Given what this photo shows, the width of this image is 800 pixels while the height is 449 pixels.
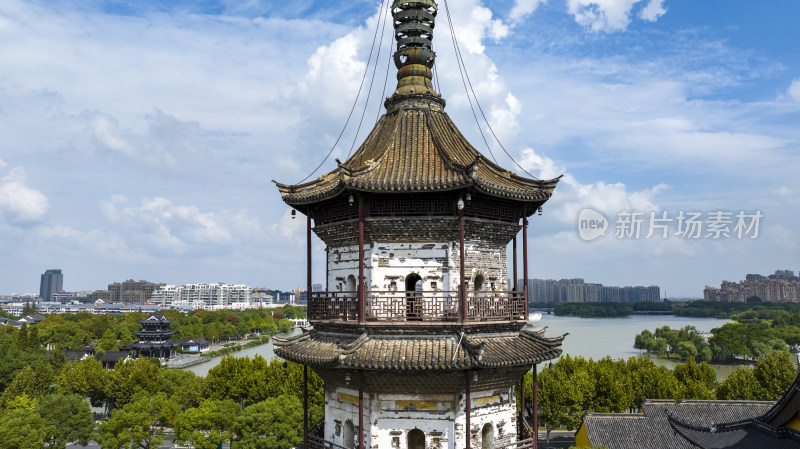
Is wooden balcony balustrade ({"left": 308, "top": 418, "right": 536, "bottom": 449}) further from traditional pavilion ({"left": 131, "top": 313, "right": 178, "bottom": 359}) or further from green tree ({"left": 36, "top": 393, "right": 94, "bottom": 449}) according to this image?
traditional pavilion ({"left": 131, "top": 313, "right": 178, "bottom": 359})

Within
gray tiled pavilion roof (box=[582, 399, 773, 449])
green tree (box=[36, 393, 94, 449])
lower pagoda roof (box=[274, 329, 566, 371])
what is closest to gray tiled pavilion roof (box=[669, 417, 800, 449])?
lower pagoda roof (box=[274, 329, 566, 371])

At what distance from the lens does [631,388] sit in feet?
144

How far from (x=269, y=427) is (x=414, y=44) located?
30280 millimetres

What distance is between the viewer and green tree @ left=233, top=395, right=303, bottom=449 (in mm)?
37031

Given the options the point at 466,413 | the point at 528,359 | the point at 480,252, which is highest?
the point at 480,252

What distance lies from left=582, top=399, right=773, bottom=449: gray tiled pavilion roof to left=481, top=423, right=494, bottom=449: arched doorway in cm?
2541

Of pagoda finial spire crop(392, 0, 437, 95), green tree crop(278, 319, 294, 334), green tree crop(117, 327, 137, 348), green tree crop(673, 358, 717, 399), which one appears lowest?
green tree crop(278, 319, 294, 334)

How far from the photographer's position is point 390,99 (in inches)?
615

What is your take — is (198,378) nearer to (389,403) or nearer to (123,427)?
(123,427)

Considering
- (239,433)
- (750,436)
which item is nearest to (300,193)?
(750,436)

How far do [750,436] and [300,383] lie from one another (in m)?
35.0

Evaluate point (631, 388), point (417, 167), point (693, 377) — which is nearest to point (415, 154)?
point (417, 167)

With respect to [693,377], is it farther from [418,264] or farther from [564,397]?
[418,264]

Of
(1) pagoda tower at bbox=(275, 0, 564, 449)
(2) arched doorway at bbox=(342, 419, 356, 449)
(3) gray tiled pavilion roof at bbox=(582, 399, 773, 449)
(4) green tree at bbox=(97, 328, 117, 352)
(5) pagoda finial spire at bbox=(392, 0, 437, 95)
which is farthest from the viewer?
(4) green tree at bbox=(97, 328, 117, 352)
